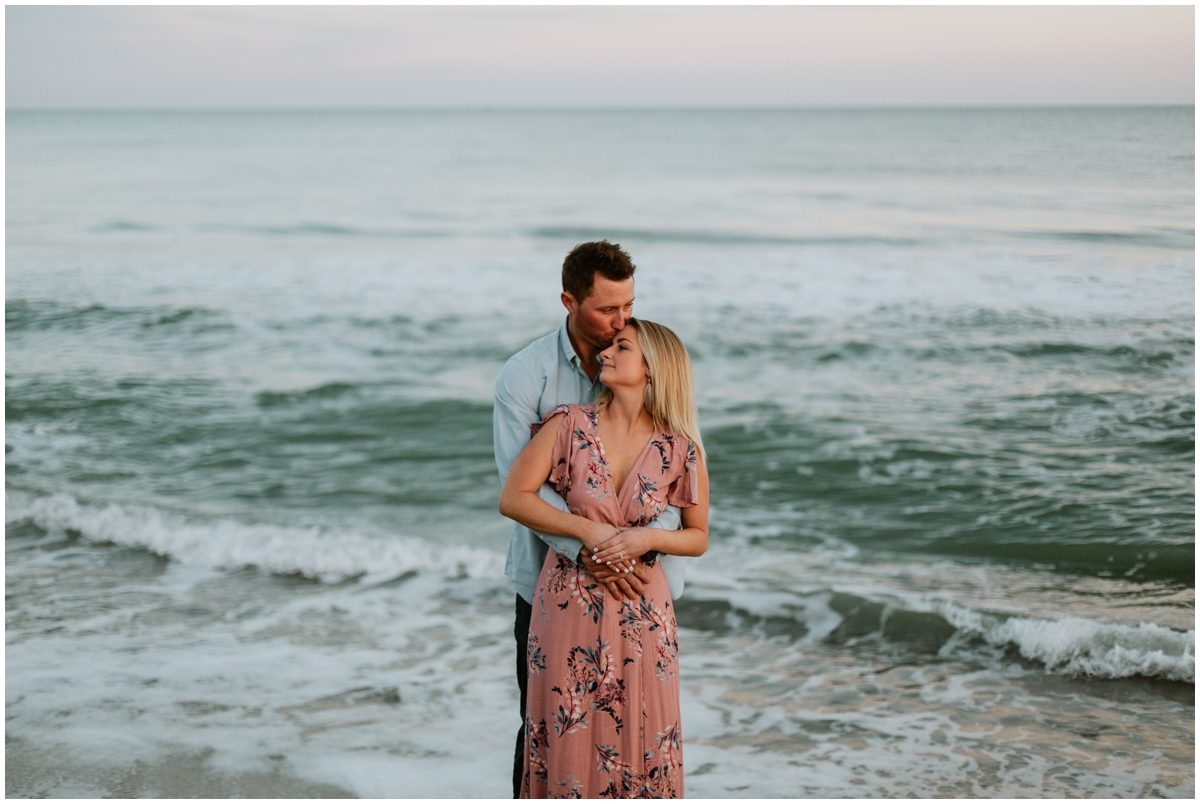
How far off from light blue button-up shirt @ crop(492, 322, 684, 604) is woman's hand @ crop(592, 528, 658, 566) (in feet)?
0.48

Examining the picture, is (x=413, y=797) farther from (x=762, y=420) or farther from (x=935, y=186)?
(x=935, y=186)

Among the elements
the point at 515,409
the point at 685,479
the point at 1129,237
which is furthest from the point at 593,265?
the point at 1129,237

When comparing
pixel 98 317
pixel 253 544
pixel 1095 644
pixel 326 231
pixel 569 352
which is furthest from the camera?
pixel 326 231

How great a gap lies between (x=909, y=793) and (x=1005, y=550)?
369 centimetres

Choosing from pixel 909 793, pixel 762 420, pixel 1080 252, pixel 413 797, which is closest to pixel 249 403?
pixel 762 420

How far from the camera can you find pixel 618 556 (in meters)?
2.51

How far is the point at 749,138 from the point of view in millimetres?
58688

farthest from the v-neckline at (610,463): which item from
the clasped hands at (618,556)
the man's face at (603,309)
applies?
the man's face at (603,309)

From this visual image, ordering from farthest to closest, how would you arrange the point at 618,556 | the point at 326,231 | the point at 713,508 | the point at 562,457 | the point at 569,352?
1. the point at 326,231
2. the point at 713,508
3. the point at 569,352
4. the point at 562,457
5. the point at 618,556

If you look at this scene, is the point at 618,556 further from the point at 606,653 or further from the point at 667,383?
the point at 667,383

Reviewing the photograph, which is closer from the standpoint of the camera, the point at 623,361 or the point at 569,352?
the point at 623,361

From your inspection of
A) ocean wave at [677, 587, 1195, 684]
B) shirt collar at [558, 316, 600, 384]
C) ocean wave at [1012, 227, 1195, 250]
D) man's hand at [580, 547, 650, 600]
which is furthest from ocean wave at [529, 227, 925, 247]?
man's hand at [580, 547, 650, 600]

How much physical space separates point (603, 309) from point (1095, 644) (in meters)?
4.07

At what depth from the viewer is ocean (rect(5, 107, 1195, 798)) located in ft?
14.1
